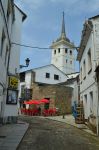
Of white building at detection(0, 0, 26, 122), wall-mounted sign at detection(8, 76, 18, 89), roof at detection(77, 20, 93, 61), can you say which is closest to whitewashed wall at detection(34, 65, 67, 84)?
white building at detection(0, 0, 26, 122)

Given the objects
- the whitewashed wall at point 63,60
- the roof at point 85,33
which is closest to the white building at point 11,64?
the roof at point 85,33

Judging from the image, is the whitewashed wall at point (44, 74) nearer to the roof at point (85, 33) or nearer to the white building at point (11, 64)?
the white building at point (11, 64)

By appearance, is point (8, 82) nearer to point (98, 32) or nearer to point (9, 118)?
point (9, 118)

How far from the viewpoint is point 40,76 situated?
132ft

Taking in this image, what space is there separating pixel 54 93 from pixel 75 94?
3.96 m

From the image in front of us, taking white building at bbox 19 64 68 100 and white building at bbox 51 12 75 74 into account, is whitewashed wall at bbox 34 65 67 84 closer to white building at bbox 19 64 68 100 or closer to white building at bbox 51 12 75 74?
white building at bbox 19 64 68 100

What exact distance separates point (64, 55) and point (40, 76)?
1431 inches

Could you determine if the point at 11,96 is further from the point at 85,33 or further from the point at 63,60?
the point at 63,60

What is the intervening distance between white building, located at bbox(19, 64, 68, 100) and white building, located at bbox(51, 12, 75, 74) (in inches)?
1177

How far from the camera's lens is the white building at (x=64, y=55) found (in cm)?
7450

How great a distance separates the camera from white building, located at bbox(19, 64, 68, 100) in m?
39.0

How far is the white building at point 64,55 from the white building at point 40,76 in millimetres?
29895

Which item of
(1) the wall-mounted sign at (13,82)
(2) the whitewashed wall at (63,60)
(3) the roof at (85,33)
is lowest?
(1) the wall-mounted sign at (13,82)

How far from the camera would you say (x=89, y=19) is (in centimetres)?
1314
